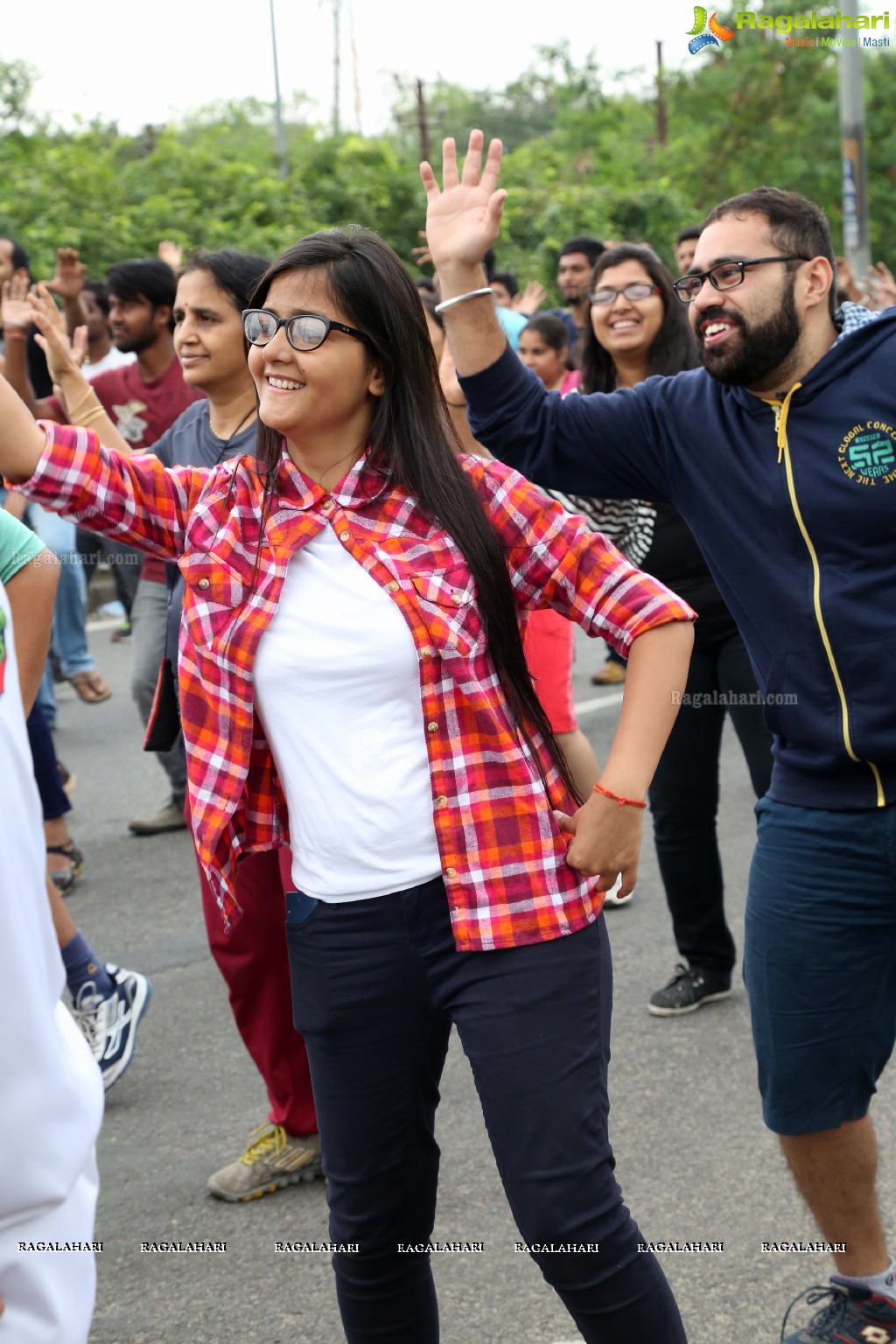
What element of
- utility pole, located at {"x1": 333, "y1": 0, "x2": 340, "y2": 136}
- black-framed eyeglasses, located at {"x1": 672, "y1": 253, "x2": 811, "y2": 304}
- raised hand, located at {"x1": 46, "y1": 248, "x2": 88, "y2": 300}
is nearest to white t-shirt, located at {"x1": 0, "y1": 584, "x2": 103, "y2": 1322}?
black-framed eyeglasses, located at {"x1": 672, "y1": 253, "x2": 811, "y2": 304}

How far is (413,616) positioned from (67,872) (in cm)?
401

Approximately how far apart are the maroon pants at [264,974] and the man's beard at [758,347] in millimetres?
1490

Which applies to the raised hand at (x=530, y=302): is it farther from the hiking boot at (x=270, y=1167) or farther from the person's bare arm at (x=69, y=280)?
the hiking boot at (x=270, y=1167)

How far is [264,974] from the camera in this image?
11.7ft

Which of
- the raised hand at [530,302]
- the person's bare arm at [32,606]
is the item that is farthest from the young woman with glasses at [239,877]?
the raised hand at [530,302]

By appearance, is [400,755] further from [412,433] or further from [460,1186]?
[460,1186]

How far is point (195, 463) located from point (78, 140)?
17998mm

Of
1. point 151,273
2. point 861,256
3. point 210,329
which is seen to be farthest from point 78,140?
point 210,329

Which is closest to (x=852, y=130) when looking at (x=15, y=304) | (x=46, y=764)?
(x=15, y=304)

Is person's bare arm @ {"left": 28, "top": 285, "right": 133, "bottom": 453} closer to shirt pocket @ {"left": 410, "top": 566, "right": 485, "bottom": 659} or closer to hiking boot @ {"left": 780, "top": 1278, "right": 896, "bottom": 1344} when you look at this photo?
shirt pocket @ {"left": 410, "top": 566, "right": 485, "bottom": 659}

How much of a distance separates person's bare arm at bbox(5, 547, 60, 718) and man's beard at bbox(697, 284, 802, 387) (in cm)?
130

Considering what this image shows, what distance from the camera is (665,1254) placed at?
329 cm

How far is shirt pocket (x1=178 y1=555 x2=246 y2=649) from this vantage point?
7.93ft

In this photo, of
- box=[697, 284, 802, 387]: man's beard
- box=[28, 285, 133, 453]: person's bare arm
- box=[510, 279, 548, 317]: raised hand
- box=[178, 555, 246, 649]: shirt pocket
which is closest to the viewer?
box=[178, 555, 246, 649]: shirt pocket
